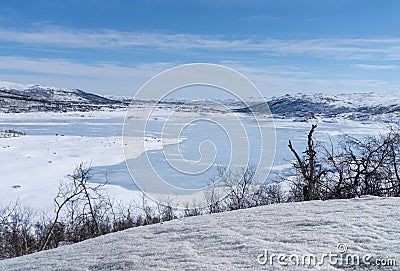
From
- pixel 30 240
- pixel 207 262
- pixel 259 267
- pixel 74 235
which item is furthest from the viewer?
pixel 30 240

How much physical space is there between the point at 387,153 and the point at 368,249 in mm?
9083

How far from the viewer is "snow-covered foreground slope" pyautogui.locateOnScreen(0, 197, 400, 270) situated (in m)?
3.26

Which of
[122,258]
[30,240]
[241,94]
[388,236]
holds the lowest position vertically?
[30,240]

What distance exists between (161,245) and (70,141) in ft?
148

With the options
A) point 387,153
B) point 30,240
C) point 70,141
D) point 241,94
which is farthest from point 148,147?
point 241,94

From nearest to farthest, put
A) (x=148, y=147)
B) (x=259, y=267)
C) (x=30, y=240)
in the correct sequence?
(x=259, y=267) < (x=30, y=240) < (x=148, y=147)

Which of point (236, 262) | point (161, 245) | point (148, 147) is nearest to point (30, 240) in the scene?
point (161, 245)

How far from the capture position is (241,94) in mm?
4938

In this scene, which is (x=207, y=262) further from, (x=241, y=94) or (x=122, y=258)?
(x=241, y=94)

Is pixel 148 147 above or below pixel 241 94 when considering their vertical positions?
below

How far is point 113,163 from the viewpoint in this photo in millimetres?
31922

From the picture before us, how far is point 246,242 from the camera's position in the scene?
3.68 m

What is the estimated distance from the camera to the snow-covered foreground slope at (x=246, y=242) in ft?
10.7

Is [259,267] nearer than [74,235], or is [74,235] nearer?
[259,267]
